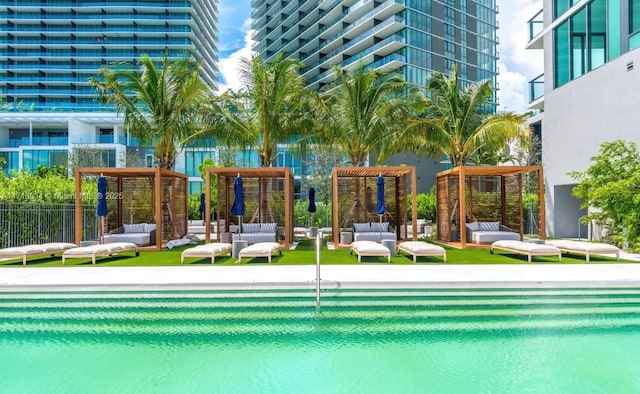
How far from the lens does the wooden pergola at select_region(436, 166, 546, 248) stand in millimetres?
15969

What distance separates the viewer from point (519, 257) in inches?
467

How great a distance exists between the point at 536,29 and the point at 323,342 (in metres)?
20.5

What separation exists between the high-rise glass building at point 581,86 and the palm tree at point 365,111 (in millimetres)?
6409

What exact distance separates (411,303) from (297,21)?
225 feet

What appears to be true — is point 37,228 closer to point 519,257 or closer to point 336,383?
point 336,383

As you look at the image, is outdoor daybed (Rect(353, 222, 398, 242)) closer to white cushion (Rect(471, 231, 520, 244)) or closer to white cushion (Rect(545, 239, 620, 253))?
white cushion (Rect(471, 231, 520, 244))

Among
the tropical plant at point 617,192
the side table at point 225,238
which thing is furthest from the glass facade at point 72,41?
the tropical plant at point 617,192

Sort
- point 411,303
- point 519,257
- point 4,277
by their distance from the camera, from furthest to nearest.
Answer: point 519,257 < point 4,277 < point 411,303

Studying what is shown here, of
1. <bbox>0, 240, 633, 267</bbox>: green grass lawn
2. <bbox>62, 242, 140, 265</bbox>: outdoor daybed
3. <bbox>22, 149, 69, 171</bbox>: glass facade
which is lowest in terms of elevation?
<bbox>0, 240, 633, 267</bbox>: green grass lawn

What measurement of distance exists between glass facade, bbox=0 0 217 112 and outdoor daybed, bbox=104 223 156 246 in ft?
212

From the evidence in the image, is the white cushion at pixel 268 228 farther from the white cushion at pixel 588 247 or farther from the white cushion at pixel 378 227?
the white cushion at pixel 588 247

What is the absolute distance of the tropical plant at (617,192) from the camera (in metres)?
12.0

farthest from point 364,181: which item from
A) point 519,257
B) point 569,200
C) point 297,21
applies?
point 297,21

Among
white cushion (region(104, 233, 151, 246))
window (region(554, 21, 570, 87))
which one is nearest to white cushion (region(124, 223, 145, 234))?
white cushion (region(104, 233, 151, 246))
